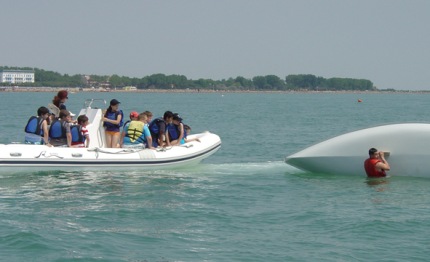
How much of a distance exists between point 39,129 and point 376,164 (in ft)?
19.7

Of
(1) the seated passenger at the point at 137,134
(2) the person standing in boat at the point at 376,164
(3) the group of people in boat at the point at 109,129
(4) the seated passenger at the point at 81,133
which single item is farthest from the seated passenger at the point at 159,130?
(2) the person standing in boat at the point at 376,164

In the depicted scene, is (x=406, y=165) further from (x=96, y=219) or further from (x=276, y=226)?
(x=96, y=219)

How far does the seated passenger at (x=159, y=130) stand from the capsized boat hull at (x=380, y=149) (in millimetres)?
2567

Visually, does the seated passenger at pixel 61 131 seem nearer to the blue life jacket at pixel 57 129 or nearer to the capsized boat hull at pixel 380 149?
the blue life jacket at pixel 57 129

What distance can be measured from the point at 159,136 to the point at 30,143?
→ 2358 millimetres

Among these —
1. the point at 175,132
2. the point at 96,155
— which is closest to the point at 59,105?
the point at 96,155

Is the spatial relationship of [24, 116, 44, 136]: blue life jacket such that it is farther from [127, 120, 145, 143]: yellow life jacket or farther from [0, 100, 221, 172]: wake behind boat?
[127, 120, 145, 143]: yellow life jacket

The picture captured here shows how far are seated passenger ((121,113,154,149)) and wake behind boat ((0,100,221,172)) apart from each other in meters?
0.32

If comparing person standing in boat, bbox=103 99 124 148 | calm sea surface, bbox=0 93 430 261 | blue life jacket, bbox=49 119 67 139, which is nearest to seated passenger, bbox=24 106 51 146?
blue life jacket, bbox=49 119 67 139

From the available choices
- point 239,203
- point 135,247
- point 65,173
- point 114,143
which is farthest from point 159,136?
point 135,247

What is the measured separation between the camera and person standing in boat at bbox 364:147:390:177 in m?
13.2

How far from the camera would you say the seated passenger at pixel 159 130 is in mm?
14078

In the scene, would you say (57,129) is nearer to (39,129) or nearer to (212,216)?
(39,129)

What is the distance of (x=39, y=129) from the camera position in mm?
13320
